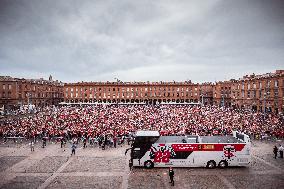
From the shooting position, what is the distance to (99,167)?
23.2m

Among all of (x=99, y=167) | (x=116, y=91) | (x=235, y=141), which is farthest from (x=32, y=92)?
(x=235, y=141)

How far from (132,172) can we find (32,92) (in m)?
93.1

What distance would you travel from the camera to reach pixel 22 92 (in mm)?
96875

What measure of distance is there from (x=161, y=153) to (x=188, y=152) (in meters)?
2.50

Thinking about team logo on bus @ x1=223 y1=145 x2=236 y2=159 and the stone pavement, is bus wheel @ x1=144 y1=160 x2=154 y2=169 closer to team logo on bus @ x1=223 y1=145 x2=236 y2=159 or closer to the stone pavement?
the stone pavement

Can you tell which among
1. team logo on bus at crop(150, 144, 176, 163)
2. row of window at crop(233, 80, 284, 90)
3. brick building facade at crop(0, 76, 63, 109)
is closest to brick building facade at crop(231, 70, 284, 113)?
row of window at crop(233, 80, 284, 90)

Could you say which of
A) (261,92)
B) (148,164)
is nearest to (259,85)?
(261,92)

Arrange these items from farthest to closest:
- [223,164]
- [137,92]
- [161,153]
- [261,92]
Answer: [137,92]
[261,92]
[223,164]
[161,153]

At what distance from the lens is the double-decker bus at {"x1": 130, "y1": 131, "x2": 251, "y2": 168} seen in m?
22.5

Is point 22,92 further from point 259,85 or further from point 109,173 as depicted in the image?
point 109,173

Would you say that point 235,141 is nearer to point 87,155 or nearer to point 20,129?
point 87,155

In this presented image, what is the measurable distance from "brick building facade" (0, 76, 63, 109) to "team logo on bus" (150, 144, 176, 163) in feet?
235

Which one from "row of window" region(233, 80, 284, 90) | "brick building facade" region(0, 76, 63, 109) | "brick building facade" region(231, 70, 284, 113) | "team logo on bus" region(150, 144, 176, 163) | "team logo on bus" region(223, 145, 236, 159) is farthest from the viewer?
"brick building facade" region(0, 76, 63, 109)

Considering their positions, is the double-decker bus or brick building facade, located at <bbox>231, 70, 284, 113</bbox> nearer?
the double-decker bus
